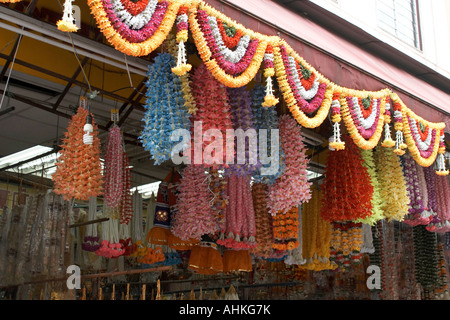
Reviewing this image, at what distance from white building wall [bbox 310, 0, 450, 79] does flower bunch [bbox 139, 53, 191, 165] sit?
2859mm

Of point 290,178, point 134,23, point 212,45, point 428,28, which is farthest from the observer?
point 428,28

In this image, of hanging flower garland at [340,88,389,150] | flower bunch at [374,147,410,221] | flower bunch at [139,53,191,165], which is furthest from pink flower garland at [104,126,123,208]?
flower bunch at [374,147,410,221]

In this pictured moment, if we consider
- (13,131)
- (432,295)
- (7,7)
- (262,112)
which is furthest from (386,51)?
(13,131)

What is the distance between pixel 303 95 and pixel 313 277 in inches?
212

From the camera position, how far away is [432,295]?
22.6ft

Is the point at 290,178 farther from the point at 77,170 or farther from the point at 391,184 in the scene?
the point at 77,170

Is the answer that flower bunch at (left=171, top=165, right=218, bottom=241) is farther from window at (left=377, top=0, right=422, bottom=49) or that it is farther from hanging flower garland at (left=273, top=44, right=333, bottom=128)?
window at (left=377, top=0, right=422, bottom=49)

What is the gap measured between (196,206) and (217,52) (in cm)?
155

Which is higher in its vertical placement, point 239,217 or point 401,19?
point 401,19

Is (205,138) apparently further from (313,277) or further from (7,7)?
(313,277)

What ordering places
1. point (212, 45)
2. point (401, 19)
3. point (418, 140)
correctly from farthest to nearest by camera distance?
point (401, 19) < point (418, 140) < point (212, 45)

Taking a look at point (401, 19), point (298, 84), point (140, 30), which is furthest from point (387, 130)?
point (401, 19)

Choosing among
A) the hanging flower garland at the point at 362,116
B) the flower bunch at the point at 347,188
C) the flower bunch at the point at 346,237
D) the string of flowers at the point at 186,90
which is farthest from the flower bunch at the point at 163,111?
the flower bunch at the point at 346,237

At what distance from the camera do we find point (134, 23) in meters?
2.47
